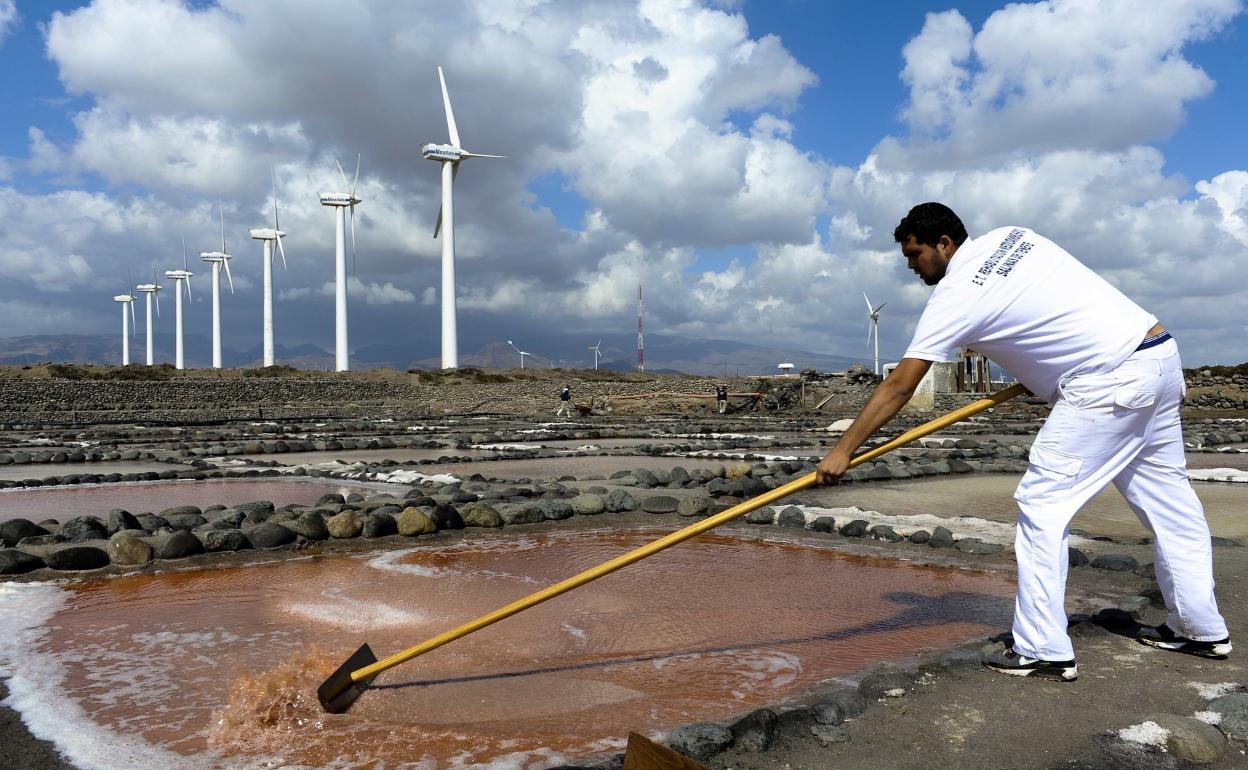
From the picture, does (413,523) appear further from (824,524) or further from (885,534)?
(885,534)

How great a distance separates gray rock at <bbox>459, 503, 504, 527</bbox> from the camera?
814 cm

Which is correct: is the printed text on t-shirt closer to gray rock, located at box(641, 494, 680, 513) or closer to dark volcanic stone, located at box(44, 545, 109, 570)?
gray rock, located at box(641, 494, 680, 513)

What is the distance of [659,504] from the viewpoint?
8.91 metres

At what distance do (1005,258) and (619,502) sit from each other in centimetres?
571

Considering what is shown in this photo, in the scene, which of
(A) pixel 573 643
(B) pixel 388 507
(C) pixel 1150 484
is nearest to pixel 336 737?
(A) pixel 573 643

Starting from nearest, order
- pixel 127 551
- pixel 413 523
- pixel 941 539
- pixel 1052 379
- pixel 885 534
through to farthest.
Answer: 1. pixel 1052 379
2. pixel 127 551
3. pixel 941 539
4. pixel 885 534
5. pixel 413 523

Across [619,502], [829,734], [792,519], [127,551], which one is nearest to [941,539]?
[792,519]

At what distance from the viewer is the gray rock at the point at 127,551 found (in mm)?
6648

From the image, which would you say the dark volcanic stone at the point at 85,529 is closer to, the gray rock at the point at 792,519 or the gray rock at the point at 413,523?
the gray rock at the point at 413,523

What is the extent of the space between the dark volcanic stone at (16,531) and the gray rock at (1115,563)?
797 cm

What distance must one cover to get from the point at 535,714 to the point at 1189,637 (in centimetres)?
287

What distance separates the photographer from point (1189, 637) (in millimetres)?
4023

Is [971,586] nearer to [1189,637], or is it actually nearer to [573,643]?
[1189,637]

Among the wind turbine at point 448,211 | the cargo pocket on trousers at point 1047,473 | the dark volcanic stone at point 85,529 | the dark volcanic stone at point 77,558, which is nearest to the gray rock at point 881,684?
the cargo pocket on trousers at point 1047,473
